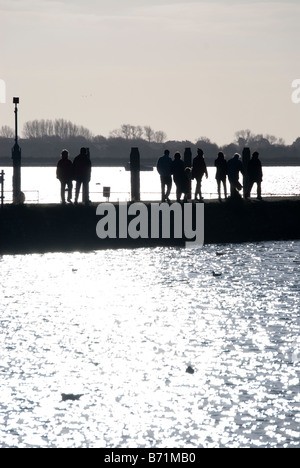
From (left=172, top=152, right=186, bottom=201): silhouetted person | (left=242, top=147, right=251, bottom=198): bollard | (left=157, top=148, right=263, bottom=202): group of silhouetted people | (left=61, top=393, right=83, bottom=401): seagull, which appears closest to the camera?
(left=61, top=393, right=83, bottom=401): seagull

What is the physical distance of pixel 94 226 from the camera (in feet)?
124

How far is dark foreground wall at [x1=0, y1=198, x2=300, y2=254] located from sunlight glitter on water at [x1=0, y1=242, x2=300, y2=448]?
2.26 ft

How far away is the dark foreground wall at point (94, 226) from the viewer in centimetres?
3738

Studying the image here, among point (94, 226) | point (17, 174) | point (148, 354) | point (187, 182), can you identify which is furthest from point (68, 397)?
point (187, 182)

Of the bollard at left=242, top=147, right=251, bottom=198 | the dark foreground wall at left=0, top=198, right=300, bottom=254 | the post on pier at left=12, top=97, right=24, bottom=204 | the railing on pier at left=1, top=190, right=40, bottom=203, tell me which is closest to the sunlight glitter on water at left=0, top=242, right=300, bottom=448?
the dark foreground wall at left=0, top=198, right=300, bottom=254

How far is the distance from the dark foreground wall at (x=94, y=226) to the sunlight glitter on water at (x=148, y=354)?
0.69 m

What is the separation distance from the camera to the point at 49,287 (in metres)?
32.8

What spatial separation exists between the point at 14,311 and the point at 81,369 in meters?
6.96

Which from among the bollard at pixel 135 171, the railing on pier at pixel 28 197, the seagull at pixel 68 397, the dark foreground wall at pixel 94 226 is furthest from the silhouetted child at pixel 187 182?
the seagull at pixel 68 397

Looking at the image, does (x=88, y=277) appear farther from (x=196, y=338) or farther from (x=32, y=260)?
(x=196, y=338)

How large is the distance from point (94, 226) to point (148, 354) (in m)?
15.2

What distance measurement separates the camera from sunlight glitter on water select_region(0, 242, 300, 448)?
17.5m

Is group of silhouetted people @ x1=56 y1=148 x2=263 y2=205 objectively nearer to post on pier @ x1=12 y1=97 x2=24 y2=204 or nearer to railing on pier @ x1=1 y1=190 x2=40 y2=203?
post on pier @ x1=12 y1=97 x2=24 y2=204

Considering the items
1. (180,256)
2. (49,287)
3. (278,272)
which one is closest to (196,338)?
(49,287)
